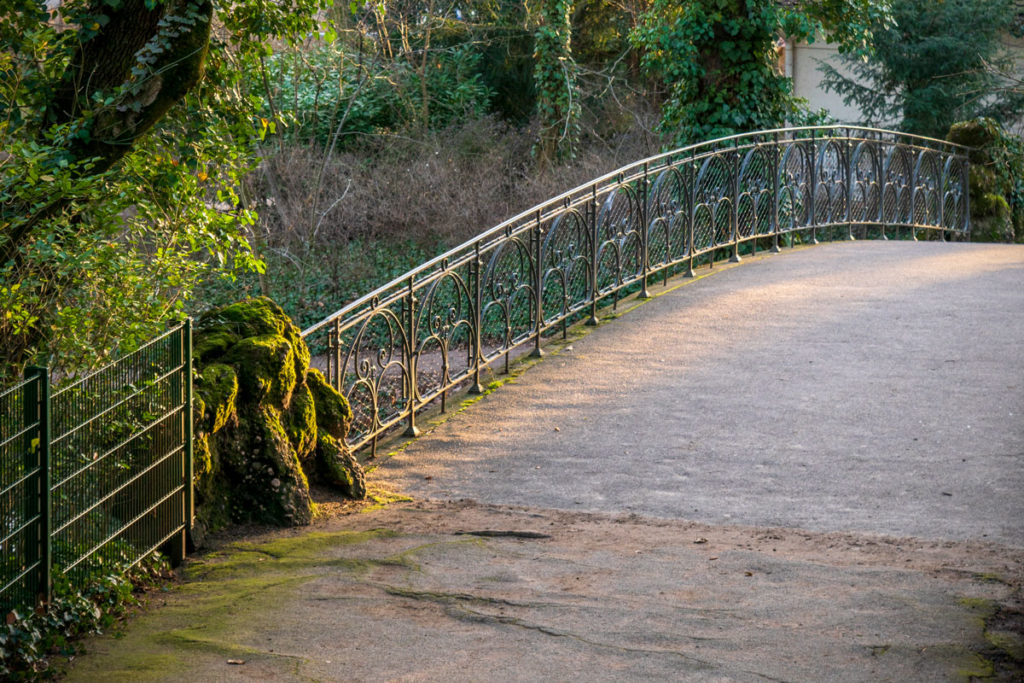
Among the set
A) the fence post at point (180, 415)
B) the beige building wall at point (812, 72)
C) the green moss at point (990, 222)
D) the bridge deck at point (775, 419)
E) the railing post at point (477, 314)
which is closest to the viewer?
the fence post at point (180, 415)

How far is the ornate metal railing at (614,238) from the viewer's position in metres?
8.66

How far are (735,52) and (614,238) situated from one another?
5787mm

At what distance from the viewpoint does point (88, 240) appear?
21.4 ft

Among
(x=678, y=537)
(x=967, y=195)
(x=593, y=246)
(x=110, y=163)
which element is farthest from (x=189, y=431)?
(x=967, y=195)

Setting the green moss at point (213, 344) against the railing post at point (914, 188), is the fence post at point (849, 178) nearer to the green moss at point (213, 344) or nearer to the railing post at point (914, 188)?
the railing post at point (914, 188)

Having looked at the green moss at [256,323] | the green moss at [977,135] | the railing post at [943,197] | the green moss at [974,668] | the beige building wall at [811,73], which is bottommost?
the green moss at [974,668]

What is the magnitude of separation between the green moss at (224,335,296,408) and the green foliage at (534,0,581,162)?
15326 mm

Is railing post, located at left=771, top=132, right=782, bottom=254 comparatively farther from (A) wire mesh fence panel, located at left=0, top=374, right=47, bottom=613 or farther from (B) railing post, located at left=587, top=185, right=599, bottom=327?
(A) wire mesh fence panel, located at left=0, top=374, right=47, bottom=613

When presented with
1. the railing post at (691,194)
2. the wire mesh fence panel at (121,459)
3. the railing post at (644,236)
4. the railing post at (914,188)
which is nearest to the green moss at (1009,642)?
the wire mesh fence panel at (121,459)

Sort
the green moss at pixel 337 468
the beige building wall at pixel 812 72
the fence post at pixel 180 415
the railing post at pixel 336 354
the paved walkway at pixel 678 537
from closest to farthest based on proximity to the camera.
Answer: the paved walkway at pixel 678 537 < the fence post at pixel 180 415 < the green moss at pixel 337 468 < the railing post at pixel 336 354 < the beige building wall at pixel 812 72

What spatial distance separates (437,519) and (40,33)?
12.9 feet

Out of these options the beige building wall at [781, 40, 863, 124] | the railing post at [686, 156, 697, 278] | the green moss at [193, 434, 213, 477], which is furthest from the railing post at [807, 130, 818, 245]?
the beige building wall at [781, 40, 863, 124]

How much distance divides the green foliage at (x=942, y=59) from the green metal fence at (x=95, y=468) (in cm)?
2004

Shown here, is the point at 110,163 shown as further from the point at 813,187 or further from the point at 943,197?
the point at 943,197
